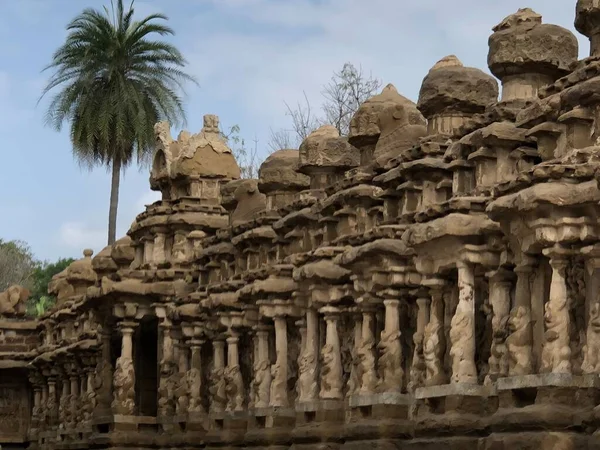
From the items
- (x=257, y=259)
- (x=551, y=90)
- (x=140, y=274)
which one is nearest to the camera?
(x=551, y=90)

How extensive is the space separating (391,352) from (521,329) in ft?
13.6

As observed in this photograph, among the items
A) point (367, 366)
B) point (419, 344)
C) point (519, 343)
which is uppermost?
point (419, 344)

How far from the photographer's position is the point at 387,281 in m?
21.6

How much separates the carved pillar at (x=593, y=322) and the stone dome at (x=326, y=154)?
1044cm

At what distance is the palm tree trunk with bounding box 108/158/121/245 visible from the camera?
53.4 m

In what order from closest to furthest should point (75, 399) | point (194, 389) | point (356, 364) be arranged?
point (356, 364) < point (194, 389) < point (75, 399)

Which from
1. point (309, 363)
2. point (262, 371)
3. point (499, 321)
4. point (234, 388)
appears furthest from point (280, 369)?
point (499, 321)

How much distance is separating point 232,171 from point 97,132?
56.5 feet

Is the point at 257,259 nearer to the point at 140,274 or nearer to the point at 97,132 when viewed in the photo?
the point at 140,274

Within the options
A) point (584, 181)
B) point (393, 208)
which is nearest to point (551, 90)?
point (584, 181)

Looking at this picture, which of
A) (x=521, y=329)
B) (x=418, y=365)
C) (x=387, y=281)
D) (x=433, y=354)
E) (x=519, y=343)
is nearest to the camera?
(x=519, y=343)

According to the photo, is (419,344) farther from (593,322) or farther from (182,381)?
(182,381)

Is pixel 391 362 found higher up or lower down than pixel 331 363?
lower down

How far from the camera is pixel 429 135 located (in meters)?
22.4
